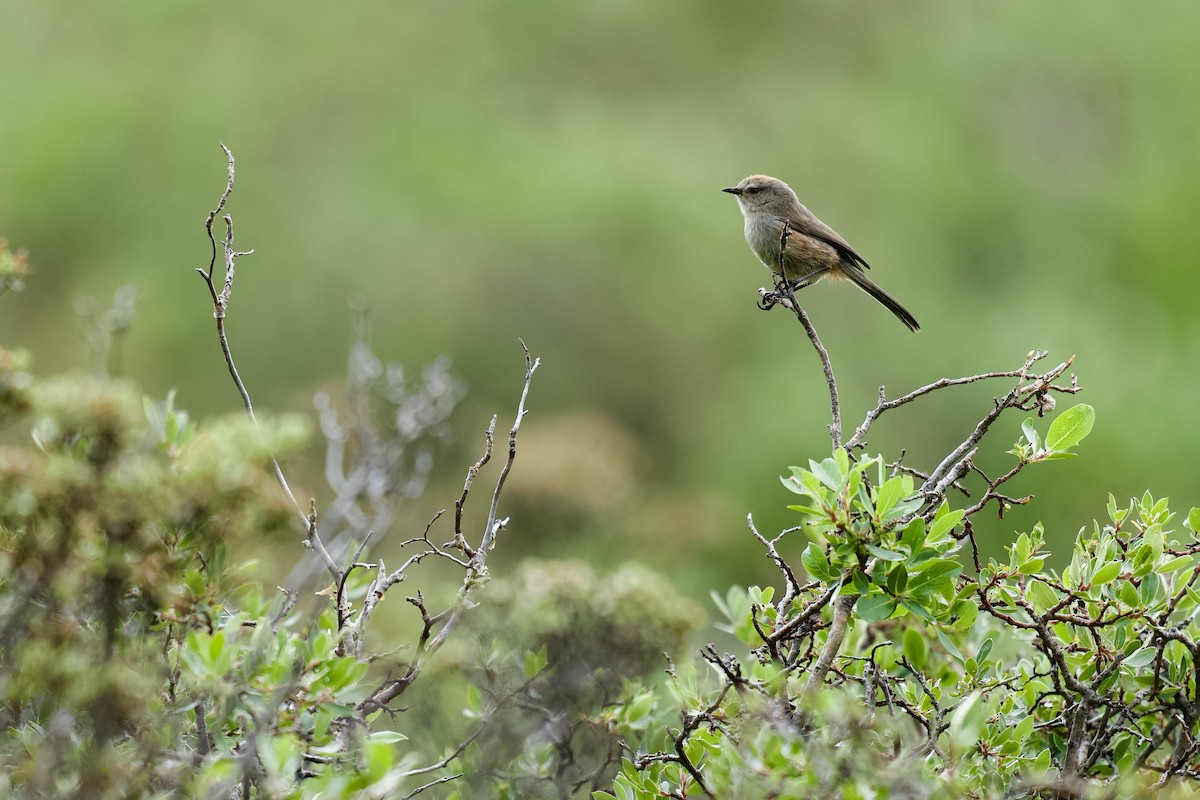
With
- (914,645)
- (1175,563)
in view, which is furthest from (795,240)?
(1175,563)

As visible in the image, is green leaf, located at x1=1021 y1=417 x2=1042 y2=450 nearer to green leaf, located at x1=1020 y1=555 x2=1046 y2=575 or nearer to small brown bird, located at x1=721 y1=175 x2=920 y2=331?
green leaf, located at x1=1020 y1=555 x2=1046 y2=575

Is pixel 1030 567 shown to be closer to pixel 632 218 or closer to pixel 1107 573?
pixel 1107 573

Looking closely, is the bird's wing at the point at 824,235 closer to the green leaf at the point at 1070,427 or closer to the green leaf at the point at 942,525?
the green leaf at the point at 1070,427

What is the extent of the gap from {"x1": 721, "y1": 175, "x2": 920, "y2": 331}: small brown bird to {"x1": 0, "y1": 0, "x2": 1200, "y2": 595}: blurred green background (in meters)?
2.56

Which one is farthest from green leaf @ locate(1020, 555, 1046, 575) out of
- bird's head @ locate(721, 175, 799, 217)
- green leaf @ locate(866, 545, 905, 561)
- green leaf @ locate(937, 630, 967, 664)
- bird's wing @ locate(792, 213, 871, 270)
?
bird's head @ locate(721, 175, 799, 217)

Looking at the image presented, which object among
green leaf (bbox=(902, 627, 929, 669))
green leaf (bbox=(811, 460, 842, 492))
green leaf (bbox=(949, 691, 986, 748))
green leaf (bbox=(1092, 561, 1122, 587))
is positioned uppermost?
green leaf (bbox=(811, 460, 842, 492))

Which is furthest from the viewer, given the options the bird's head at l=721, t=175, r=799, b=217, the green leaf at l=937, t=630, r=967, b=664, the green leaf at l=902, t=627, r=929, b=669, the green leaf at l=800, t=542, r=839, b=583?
the bird's head at l=721, t=175, r=799, b=217

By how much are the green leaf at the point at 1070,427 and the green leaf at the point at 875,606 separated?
598 millimetres

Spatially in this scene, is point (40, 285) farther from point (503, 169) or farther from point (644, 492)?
point (644, 492)

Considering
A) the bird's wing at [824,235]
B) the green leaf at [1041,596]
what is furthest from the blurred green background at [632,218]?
the green leaf at [1041,596]

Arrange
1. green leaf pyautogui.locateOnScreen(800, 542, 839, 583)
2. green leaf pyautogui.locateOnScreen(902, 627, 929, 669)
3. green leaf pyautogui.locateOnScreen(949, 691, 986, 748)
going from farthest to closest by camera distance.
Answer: green leaf pyautogui.locateOnScreen(902, 627, 929, 669) < green leaf pyautogui.locateOnScreen(800, 542, 839, 583) < green leaf pyautogui.locateOnScreen(949, 691, 986, 748)

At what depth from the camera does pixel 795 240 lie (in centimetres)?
622

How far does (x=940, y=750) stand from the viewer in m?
2.46

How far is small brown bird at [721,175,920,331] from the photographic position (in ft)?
20.5
